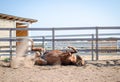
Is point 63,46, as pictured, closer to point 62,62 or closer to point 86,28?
point 86,28

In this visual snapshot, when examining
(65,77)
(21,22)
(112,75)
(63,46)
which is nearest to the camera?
(65,77)

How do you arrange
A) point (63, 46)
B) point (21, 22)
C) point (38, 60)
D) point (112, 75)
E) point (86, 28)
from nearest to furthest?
1. point (112, 75)
2. point (38, 60)
3. point (86, 28)
4. point (63, 46)
5. point (21, 22)

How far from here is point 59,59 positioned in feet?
24.5

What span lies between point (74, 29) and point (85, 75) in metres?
4.50

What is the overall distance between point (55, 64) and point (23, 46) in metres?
4.86

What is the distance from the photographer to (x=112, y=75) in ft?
19.0

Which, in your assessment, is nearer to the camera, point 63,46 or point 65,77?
point 65,77

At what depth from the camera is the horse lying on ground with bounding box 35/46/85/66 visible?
7427 millimetres

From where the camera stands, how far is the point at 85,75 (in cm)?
574

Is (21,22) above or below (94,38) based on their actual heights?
above

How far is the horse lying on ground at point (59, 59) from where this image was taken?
24.4ft

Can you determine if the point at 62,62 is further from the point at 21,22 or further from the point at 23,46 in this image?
the point at 21,22

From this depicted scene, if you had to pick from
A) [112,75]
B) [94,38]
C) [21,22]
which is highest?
[21,22]

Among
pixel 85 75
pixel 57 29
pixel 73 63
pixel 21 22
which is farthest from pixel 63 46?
pixel 21 22
